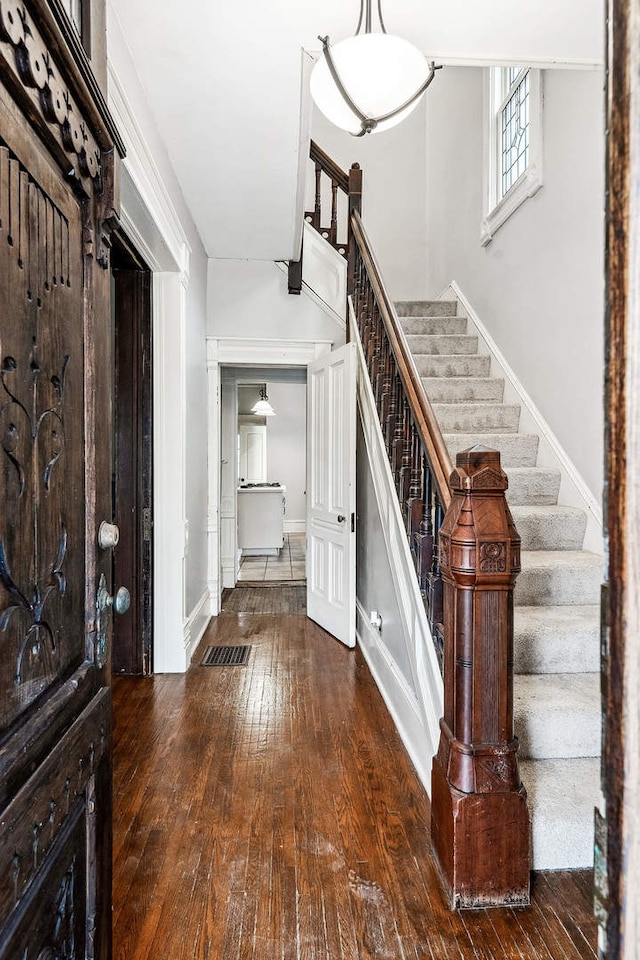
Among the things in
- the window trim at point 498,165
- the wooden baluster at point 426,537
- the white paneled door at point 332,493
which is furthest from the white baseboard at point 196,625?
the window trim at point 498,165

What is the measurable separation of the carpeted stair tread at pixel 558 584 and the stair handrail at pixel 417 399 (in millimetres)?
831

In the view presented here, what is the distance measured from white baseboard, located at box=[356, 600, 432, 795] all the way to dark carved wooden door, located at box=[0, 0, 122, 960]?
140 centimetres

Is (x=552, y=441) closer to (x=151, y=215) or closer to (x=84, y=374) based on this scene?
(x=151, y=215)

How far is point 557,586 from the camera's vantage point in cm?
243

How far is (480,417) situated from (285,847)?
8.46 ft

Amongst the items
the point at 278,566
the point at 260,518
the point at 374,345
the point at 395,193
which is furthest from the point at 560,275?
Result: the point at 260,518

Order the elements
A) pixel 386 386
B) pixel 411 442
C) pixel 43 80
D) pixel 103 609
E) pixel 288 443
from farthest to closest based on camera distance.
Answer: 1. pixel 288 443
2. pixel 386 386
3. pixel 411 442
4. pixel 103 609
5. pixel 43 80

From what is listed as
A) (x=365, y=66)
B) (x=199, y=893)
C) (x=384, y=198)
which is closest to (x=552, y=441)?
(x=365, y=66)

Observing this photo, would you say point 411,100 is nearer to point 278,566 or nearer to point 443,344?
point 443,344

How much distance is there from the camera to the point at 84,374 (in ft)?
3.13

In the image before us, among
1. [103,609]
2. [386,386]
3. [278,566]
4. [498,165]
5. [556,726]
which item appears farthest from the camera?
[278,566]

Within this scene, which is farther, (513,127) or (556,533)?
(513,127)

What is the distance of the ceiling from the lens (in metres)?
1.88

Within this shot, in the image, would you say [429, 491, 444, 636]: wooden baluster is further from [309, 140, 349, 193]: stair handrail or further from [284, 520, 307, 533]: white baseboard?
[284, 520, 307, 533]: white baseboard
